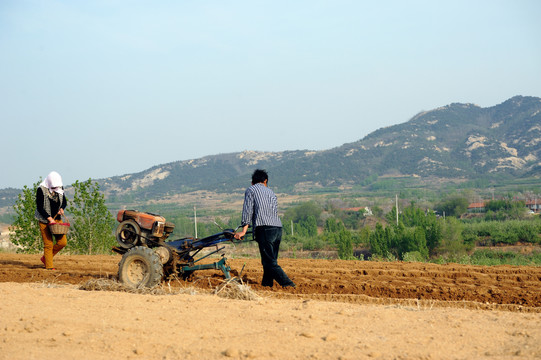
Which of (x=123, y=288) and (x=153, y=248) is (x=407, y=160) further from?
(x=123, y=288)

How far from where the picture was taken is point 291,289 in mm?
8492

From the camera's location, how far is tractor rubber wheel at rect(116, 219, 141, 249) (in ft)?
29.0

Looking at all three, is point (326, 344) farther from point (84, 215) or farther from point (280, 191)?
point (280, 191)

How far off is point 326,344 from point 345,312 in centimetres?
133

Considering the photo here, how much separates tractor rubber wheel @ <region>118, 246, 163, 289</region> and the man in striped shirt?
134 cm

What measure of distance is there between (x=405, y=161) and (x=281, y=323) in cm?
13404

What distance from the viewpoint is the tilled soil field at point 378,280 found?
25.5 feet

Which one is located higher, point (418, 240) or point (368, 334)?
point (368, 334)

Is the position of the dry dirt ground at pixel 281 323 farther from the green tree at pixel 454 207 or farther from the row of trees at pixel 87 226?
the green tree at pixel 454 207

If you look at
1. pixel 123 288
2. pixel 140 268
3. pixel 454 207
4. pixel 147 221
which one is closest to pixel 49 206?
pixel 147 221

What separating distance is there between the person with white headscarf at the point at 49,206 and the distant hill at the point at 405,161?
114 metres

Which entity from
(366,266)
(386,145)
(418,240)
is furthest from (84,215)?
(386,145)

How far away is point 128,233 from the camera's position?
8.96 m

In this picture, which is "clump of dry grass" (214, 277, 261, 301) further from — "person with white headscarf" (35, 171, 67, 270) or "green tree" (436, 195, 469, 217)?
"green tree" (436, 195, 469, 217)
